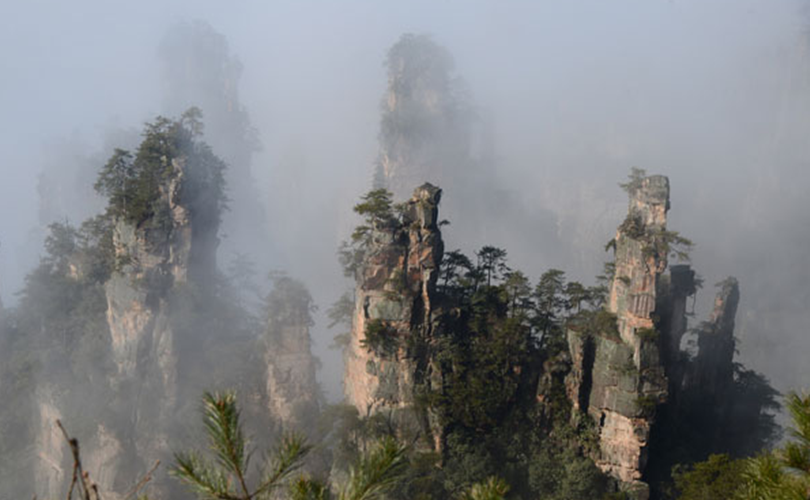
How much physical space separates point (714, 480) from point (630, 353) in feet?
16.8

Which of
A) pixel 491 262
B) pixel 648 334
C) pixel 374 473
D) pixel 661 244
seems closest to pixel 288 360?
pixel 491 262

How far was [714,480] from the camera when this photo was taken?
22.3m

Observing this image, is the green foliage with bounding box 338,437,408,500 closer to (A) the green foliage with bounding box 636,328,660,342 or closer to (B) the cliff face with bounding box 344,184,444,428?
(B) the cliff face with bounding box 344,184,444,428

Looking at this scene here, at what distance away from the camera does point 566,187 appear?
6638cm

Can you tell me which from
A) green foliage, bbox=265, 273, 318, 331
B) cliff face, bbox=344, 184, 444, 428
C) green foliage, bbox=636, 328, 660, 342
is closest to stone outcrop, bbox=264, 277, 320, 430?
green foliage, bbox=265, 273, 318, 331

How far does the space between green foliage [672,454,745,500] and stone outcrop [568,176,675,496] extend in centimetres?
239

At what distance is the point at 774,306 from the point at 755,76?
24.9m

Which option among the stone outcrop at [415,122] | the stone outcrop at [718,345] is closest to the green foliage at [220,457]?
Result: the stone outcrop at [718,345]

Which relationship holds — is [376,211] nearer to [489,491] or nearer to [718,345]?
[718,345]

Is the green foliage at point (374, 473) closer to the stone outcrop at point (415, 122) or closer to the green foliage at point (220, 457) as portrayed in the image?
the green foliage at point (220, 457)

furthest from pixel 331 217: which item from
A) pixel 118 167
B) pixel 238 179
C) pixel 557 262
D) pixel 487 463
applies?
pixel 487 463

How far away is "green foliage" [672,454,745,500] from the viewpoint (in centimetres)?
2123

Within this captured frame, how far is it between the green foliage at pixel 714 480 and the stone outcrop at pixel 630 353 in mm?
2388

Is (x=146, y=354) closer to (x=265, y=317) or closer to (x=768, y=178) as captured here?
(x=265, y=317)
